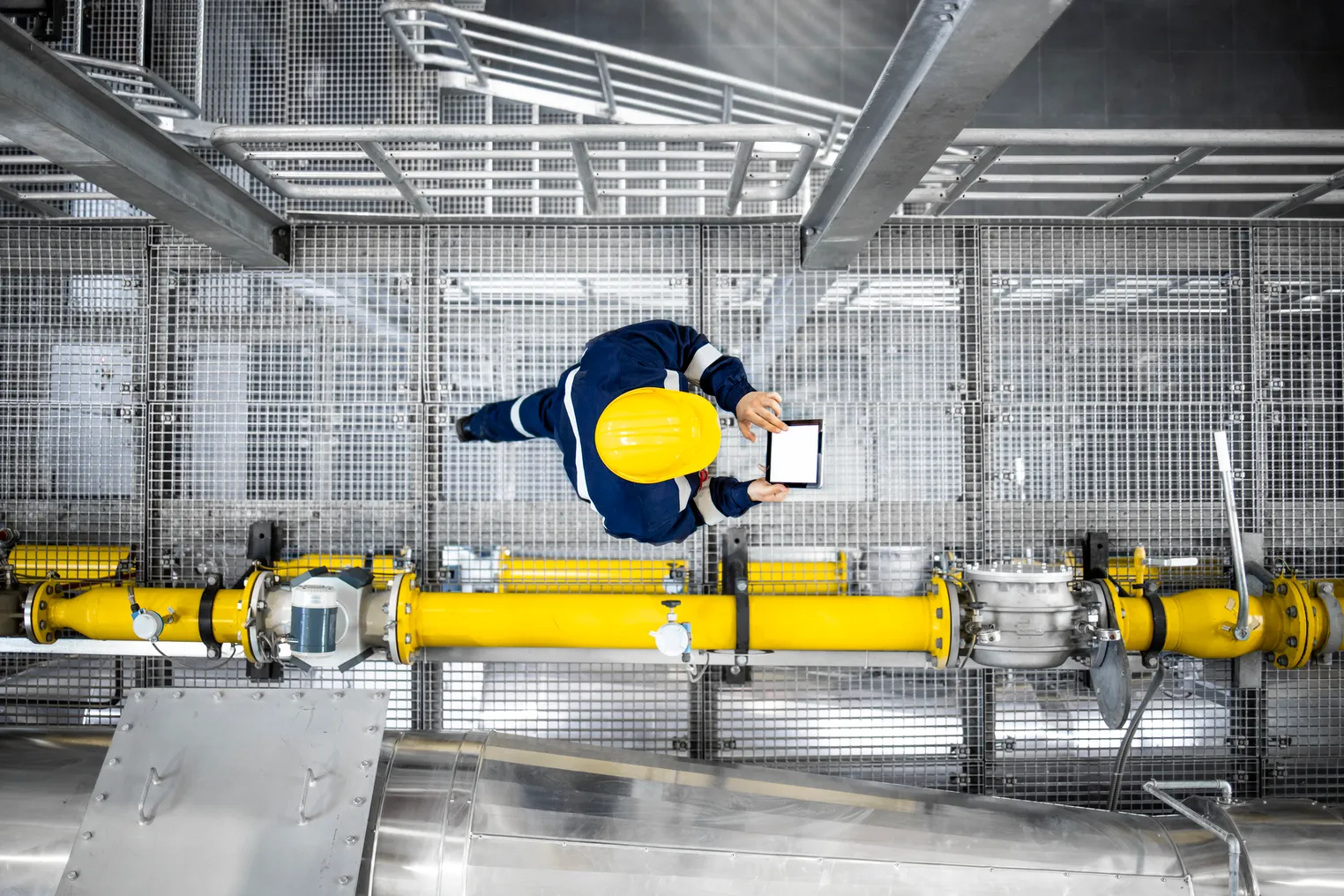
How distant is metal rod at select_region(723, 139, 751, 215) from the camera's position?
2.39 metres

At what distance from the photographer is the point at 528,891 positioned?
234cm

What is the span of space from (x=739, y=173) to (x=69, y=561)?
3.72 meters

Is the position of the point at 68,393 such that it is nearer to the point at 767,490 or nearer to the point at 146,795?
the point at 146,795

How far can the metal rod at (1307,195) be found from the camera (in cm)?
277

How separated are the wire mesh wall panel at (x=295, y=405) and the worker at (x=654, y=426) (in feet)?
3.70

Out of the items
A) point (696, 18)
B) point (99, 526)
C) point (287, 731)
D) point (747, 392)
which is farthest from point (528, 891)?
point (696, 18)

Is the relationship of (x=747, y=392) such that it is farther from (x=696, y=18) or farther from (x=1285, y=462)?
(x=696, y=18)

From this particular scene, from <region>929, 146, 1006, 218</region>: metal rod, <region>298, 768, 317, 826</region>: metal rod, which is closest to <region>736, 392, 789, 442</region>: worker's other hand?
<region>929, 146, 1006, 218</region>: metal rod

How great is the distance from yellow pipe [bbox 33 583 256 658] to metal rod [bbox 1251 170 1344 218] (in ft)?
16.1

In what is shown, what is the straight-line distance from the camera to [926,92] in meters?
1.85

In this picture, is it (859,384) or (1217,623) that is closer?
(1217,623)

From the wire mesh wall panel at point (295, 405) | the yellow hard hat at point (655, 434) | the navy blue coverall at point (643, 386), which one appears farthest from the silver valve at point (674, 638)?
the wire mesh wall panel at point (295, 405)

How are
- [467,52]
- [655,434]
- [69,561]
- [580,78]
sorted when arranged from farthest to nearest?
[580,78] < [467,52] < [69,561] < [655,434]

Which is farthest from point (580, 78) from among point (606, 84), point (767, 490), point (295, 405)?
point (767, 490)
